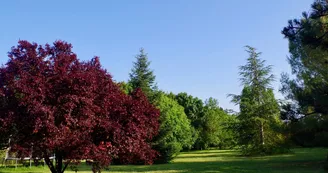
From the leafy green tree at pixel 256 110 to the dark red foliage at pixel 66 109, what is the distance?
25.4 metres

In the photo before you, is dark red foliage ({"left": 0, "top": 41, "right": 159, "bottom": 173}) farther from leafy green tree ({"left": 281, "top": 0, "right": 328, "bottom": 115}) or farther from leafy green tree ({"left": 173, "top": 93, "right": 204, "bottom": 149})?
leafy green tree ({"left": 173, "top": 93, "right": 204, "bottom": 149})

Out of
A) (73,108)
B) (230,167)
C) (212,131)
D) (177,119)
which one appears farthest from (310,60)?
(212,131)

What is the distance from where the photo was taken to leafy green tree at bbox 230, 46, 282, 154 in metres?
33.4

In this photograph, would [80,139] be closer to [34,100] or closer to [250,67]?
[34,100]

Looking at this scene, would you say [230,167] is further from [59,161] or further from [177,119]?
[177,119]

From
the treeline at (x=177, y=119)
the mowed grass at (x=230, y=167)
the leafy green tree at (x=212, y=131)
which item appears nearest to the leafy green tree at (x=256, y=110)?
the treeline at (x=177, y=119)

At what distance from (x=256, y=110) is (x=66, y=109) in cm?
2790

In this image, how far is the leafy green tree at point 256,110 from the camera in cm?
3344

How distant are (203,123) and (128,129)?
50.0 meters

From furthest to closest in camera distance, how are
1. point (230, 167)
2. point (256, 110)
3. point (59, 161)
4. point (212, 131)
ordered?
point (212, 131)
point (256, 110)
point (230, 167)
point (59, 161)

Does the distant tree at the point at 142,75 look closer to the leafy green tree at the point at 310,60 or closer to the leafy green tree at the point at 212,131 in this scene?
the leafy green tree at the point at 310,60

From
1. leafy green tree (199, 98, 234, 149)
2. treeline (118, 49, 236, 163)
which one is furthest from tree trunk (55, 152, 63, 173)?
leafy green tree (199, 98, 234, 149)

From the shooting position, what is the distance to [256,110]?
33.9m

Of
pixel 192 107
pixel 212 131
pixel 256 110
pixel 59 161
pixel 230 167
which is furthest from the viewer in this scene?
pixel 192 107
